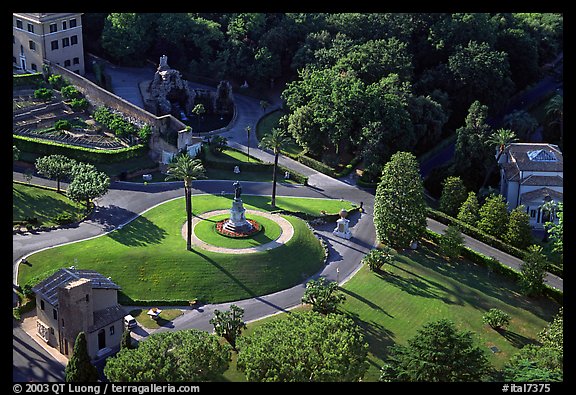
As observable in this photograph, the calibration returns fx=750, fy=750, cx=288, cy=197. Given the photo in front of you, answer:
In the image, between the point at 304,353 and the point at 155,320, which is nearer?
the point at 304,353

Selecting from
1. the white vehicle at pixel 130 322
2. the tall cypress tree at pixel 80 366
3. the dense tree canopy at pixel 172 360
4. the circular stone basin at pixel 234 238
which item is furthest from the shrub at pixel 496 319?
the tall cypress tree at pixel 80 366

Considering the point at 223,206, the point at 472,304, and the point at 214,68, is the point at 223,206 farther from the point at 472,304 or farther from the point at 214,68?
the point at 214,68

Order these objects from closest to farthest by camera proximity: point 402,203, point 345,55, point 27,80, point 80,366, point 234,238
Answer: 1. point 80,366
2. point 234,238
3. point 402,203
4. point 27,80
5. point 345,55

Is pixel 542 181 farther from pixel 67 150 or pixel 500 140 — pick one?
pixel 67 150

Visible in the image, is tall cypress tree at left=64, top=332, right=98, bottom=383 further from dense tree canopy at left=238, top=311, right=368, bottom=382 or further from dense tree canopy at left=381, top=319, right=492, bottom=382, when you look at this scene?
dense tree canopy at left=381, top=319, right=492, bottom=382

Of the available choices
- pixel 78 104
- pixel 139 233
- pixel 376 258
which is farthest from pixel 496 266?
pixel 78 104

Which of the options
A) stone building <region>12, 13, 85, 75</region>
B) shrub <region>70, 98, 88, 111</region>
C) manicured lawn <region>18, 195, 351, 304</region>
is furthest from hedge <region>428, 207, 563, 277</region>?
stone building <region>12, 13, 85, 75</region>

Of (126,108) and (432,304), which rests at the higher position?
(126,108)

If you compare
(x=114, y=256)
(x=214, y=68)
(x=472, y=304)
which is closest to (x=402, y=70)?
(x=214, y=68)
